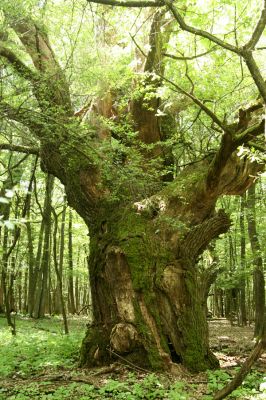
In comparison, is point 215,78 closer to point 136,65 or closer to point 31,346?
point 136,65

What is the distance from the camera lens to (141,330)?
6453 millimetres

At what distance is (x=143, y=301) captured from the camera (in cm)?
664

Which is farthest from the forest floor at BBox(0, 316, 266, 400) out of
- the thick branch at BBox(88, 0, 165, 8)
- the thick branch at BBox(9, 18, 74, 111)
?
the thick branch at BBox(9, 18, 74, 111)

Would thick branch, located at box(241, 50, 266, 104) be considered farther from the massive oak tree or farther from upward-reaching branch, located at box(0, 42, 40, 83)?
upward-reaching branch, located at box(0, 42, 40, 83)

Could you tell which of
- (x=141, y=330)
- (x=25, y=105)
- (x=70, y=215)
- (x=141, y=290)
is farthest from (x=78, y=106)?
(x=70, y=215)

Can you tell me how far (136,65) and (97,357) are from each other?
6.13m

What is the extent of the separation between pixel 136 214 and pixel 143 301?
1.67 meters

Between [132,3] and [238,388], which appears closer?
[132,3]

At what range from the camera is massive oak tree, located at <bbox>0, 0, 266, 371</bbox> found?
6.42m

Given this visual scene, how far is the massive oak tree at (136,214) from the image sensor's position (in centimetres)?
642

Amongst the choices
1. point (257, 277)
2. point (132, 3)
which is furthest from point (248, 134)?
point (257, 277)

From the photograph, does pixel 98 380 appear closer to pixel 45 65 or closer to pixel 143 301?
pixel 143 301

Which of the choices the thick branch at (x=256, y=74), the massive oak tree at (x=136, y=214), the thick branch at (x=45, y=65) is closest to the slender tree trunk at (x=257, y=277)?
the massive oak tree at (x=136, y=214)

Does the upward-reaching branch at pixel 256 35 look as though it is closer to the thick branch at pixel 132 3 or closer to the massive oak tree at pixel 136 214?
the thick branch at pixel 132 3
